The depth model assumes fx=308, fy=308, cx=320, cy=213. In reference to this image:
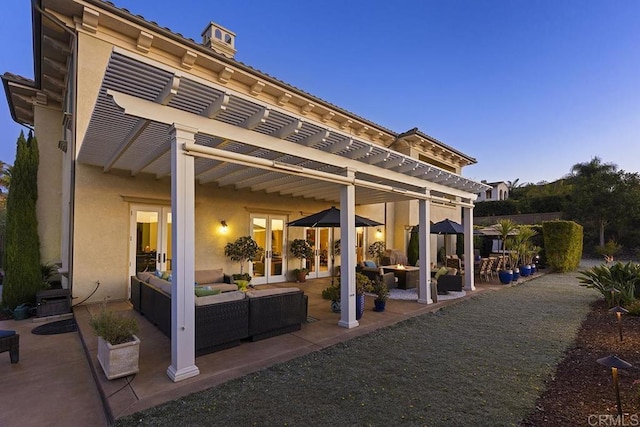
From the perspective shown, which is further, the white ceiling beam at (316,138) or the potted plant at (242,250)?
the potted plant at (242,250)

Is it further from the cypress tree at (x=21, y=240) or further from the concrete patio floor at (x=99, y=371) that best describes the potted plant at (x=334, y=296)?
the cypress tree at (x=21, y=240)

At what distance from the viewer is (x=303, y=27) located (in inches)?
715

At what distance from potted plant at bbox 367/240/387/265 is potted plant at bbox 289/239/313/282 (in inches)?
151

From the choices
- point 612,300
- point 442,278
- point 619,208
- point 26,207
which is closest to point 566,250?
point 612,300

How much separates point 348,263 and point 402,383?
2501 mm

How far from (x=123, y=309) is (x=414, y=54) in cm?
1562

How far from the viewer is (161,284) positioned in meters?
5.52

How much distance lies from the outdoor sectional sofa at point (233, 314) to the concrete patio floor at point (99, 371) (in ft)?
0.53

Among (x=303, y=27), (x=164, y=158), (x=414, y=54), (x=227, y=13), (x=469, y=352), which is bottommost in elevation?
(x=469, y=352)

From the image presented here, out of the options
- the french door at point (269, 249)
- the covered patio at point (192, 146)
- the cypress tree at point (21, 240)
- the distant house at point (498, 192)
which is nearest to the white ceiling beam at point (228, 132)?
the covered patio at point (192, 146)

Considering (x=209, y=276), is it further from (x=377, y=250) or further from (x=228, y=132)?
(x=377, y=250)

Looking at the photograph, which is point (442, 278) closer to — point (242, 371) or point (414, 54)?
point (242, 371)

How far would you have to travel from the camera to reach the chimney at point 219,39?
10.2 meters

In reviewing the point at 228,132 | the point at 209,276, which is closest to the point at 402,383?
the point at 228,132
